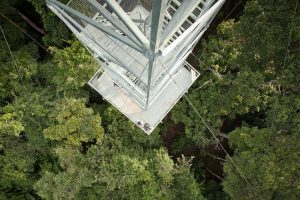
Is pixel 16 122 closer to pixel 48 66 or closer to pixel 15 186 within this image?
pixel 48 66

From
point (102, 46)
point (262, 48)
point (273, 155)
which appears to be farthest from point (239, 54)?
point (102, 46)

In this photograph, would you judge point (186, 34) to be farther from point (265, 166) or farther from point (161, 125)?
point (161, 125)

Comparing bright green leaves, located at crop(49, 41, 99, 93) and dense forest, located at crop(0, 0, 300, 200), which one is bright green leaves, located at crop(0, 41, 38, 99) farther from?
bright green leaves, located at crop(49, 41, 99, 93)

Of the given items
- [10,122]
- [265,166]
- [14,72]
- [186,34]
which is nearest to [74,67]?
[14,72]

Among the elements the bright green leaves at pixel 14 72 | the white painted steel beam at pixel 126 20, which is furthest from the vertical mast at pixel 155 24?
the bright green leaves at pixel 14 72

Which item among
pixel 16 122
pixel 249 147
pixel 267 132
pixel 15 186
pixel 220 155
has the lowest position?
pixel 15 186

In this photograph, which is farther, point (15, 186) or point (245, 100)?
point (15, 186)

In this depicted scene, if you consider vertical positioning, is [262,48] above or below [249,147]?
above

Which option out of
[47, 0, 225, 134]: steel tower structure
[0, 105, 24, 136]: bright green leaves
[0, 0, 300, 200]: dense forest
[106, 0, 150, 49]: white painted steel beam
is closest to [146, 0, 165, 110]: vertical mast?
[47, 0, 225, 134]: steel tower structure
